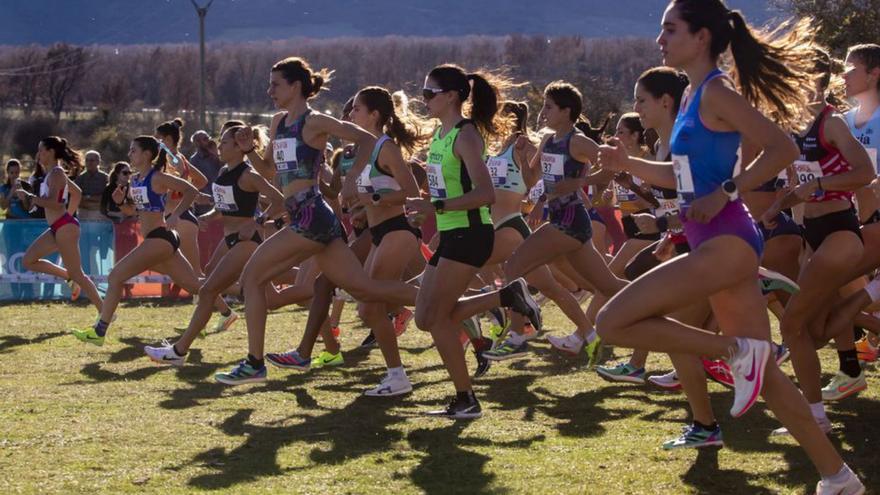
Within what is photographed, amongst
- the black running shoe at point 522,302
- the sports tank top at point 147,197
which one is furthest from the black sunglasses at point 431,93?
the sports tank top at point 147,197

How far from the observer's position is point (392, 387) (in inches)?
348

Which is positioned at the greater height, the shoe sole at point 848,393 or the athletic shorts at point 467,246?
the athletic shorts at point 467,246

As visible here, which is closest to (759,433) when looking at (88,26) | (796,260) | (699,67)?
(796,260)

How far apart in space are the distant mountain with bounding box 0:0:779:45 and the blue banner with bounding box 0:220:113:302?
12933 centimetres

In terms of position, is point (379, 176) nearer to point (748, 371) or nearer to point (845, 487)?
point (748, 371)

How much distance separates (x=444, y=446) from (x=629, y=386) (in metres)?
2.55

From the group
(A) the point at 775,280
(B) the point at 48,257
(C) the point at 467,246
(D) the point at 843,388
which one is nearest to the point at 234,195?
(C) the point at 467,246

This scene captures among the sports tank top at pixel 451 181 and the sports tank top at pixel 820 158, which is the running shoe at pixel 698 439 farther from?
the sports tank top at pixel 451 181

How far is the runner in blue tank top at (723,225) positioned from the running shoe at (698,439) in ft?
3.70

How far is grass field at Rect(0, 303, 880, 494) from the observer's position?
6.14 m

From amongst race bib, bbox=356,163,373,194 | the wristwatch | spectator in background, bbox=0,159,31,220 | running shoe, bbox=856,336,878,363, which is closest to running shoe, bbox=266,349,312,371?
race bib, bbox=356,163,373,194

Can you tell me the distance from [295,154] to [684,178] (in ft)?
12.9

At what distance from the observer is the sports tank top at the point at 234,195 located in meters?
10.9

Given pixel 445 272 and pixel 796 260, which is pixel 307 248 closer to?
pixel 445 272
